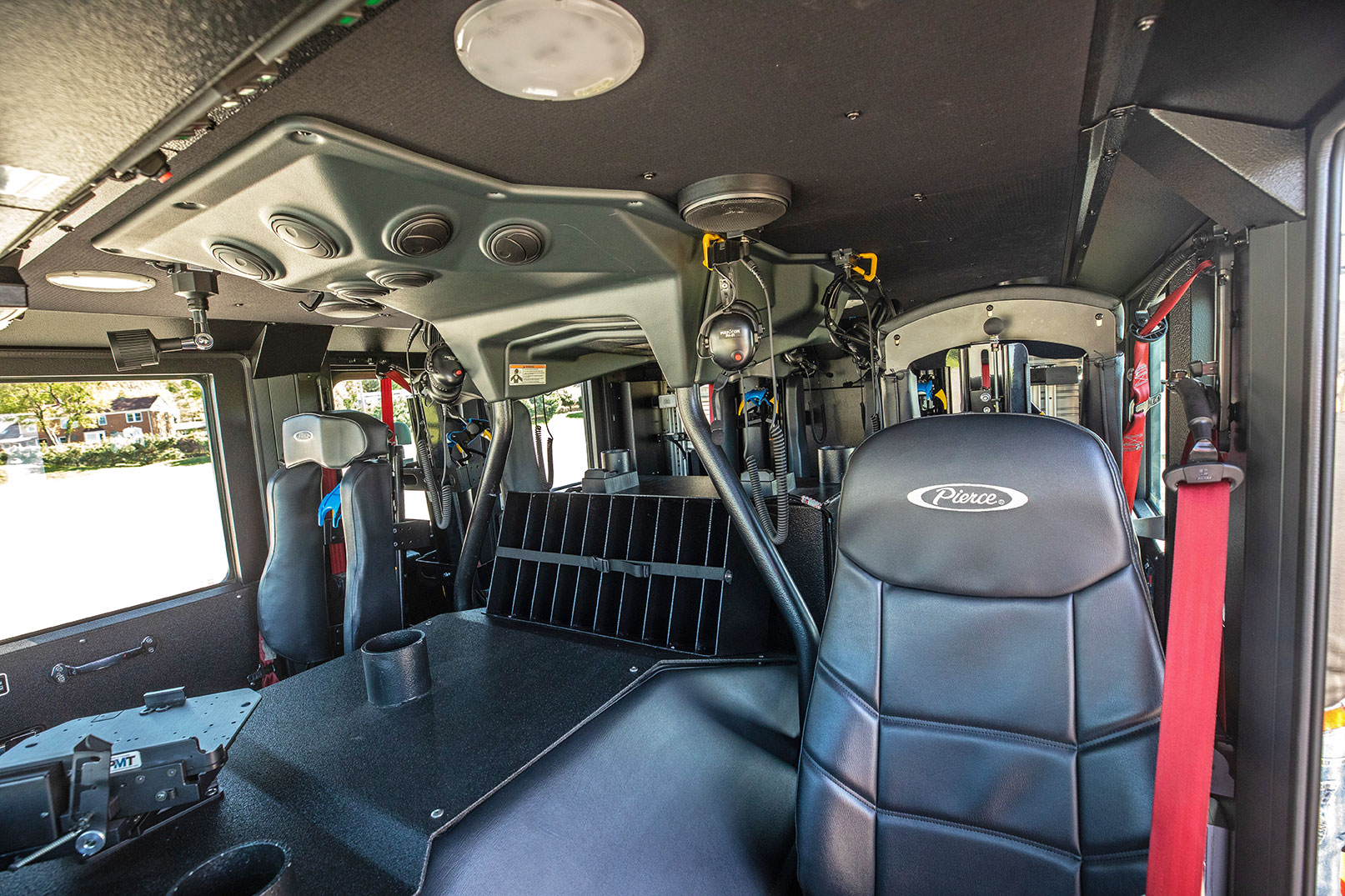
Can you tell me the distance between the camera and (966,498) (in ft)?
3.70

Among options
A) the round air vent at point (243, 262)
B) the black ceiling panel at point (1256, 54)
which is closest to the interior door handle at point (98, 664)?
the round air vent at point (243, 262)

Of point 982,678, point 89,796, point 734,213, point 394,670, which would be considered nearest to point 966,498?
point 982,678

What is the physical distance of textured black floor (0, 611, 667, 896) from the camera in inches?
42.6

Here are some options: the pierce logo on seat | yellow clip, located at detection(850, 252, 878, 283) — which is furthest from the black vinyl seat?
the pierce logo on seat

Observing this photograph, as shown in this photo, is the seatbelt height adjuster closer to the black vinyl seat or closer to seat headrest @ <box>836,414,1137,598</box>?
seat headrest @ <box>836,414,1137,598</box>

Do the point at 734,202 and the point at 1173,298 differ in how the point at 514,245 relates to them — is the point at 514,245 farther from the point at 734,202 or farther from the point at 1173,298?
the point at 1173,298

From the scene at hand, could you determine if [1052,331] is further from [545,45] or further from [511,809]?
[511,809]

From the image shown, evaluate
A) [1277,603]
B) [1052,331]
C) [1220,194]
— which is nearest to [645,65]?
[1220,194]

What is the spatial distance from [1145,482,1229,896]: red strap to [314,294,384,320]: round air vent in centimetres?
267

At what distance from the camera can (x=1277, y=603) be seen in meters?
0.81

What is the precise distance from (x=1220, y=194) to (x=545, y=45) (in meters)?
0.94

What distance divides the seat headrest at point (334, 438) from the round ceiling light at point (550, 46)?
7.11 ft

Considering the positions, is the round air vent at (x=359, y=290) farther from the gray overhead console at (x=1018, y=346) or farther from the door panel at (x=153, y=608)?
the door panel at (x=153, y=608)

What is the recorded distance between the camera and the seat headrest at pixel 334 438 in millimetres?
2752
